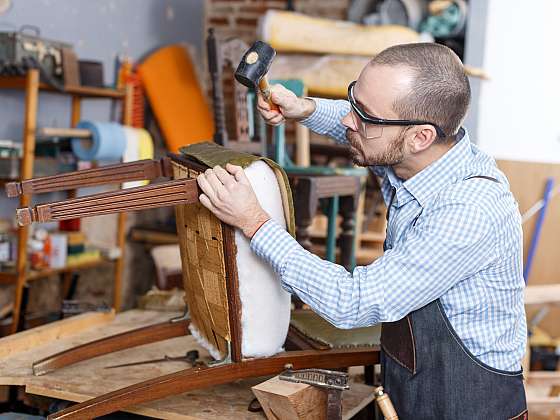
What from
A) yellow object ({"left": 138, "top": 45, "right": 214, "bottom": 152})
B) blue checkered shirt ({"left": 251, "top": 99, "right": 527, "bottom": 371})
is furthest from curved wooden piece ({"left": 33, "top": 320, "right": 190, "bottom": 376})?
yellow object ({"left": 138, "top": 45, "right": 214, "bottom": 152})

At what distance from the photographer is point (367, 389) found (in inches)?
76.2

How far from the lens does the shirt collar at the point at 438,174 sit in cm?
160

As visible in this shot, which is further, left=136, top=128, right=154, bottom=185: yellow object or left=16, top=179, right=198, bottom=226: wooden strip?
left=136, top=128, right=154, bottom=185: yellow object

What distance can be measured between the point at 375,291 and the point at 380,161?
0.32m

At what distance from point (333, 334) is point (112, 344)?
59 centimetres

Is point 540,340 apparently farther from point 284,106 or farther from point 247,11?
point 247,11

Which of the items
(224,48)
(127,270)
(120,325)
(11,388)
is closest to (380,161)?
(120,325)

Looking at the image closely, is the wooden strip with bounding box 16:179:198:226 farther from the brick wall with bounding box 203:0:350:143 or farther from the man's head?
the brick wall with bounding box 203:0:350:143

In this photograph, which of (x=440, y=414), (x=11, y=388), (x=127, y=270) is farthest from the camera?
(x=127, y=270)

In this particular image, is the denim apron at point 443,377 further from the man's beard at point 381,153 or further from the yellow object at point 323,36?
the yellow object at point 323,36

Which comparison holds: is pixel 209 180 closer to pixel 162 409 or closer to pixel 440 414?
pixel 162 409

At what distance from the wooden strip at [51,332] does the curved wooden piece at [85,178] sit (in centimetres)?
46

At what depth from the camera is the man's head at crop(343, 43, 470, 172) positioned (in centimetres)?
153

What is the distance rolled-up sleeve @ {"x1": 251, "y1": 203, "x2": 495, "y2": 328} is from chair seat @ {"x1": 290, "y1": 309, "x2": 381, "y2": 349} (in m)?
0.39
